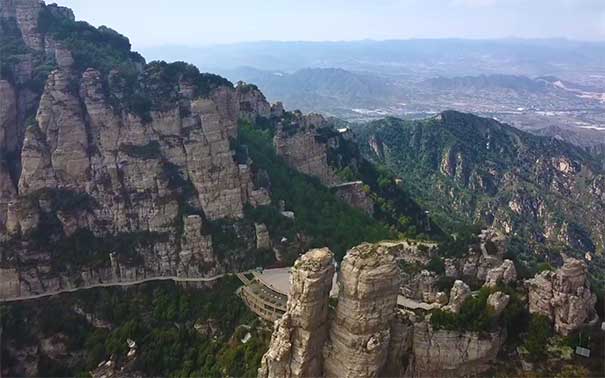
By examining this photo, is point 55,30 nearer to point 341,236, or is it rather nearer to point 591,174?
point 341,236

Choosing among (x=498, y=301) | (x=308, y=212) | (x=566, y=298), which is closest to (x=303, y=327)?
(x=498, y=301)

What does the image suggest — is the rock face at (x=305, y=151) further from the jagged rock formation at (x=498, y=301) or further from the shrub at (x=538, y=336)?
the shrub at (x=538, y=336)

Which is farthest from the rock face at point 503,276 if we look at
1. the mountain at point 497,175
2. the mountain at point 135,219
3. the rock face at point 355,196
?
the mountain at point 497,175

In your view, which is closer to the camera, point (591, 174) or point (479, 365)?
point (479, 365)

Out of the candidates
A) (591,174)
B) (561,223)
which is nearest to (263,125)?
(561,223)

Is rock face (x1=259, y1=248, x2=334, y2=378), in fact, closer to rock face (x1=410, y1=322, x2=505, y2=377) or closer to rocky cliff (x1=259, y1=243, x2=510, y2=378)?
rocky cliff (x1=259, y1=243, x2=510, y2=378)

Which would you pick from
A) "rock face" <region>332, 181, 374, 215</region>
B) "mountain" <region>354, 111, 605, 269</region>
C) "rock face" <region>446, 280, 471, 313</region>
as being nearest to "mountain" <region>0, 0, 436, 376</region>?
"rock face" <region>332, 181, 374, 215</region>
